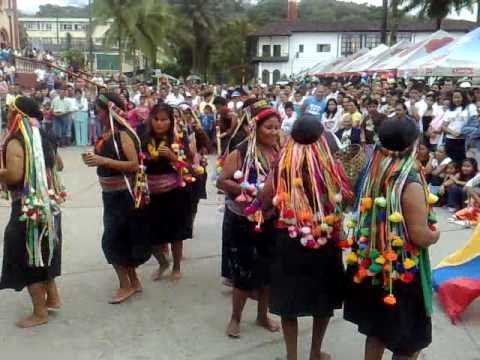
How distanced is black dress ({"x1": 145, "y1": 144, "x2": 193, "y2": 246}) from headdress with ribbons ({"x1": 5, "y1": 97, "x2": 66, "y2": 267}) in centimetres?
102

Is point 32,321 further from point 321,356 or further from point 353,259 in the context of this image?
point 353,259

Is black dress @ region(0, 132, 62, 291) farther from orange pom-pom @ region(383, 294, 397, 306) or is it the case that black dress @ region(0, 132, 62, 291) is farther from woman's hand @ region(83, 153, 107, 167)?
orange pom-pom @ region(383, 294, 397, 306)

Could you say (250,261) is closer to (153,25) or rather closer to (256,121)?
(256,121)

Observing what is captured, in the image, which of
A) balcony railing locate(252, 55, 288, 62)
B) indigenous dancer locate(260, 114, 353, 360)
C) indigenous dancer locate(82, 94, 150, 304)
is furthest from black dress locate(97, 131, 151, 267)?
balcony railing locate(252, 55, 288, 62)

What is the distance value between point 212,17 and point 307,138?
51621 millimetres

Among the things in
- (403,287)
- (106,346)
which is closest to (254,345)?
(106,346)

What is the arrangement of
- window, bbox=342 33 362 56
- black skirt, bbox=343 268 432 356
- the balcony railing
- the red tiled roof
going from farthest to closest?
the balcony railing
window, bbox=342 33 362 56
the red tiled roof
black skirt, bbox=343 268 432 356

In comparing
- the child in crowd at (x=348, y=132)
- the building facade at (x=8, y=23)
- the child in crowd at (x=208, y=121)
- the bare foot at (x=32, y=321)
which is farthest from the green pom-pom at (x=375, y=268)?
the building facade at (x=8, y=23)

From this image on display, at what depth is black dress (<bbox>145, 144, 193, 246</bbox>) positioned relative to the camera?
4.94m

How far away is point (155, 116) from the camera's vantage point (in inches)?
190

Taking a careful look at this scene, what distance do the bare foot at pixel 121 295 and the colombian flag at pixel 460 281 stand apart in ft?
8.19

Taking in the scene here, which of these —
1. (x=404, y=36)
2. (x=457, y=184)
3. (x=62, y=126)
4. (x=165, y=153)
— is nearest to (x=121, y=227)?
(x=165, y=153)

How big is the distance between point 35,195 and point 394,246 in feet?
8.23

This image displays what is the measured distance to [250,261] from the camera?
3.85m
